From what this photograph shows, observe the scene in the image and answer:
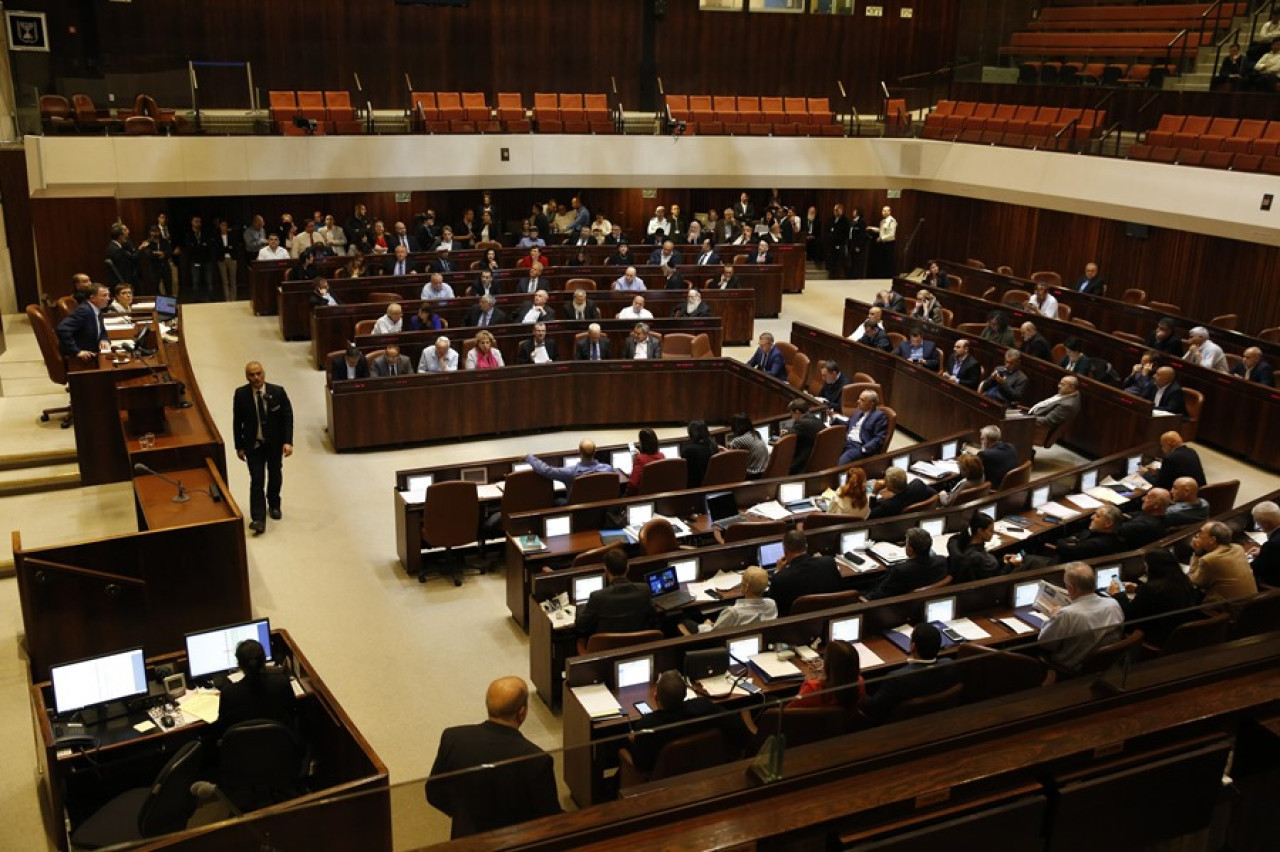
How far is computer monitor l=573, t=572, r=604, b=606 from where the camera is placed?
6.99m

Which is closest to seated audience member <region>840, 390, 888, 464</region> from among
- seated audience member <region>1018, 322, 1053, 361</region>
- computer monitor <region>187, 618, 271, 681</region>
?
seated audience member <region>1018, 322, 1053, 361</region>

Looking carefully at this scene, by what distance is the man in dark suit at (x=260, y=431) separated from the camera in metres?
9.01

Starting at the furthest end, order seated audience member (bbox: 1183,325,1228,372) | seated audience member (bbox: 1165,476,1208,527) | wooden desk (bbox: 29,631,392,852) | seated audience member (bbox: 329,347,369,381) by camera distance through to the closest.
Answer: seated audience member (bbox: 1183,325,1228,372), seated audience member (bbox: 329,347,369,381), seated audience member (bbox: 1165,476,1208,527), wooden desk (bbox: 29,631,392,852)

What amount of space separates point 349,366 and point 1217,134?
1256 centimetres

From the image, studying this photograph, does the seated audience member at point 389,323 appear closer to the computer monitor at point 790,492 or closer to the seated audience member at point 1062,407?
the computer monitor at point 790,492

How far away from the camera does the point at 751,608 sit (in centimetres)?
631

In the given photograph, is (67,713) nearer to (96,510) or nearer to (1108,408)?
(96,510)

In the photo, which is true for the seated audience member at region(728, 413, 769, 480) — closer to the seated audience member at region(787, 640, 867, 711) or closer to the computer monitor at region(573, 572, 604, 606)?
the computer monitor at region(573, 572, 604, 606)

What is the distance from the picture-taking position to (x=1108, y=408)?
1114cm

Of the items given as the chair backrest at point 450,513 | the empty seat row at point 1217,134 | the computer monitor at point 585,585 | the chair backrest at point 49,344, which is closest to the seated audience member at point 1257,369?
the empty seat row at point 1217,134

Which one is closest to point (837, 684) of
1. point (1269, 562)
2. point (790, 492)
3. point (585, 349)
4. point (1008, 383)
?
point (1269, 562)

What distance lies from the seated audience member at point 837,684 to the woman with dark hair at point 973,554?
1247mm

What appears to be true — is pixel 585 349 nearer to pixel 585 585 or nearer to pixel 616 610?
pixel 585 585

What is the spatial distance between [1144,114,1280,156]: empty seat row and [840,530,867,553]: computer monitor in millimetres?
10241
